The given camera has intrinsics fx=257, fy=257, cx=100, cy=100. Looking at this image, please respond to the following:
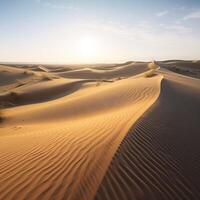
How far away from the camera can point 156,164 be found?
4359 millimetres

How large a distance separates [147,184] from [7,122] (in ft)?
28.5

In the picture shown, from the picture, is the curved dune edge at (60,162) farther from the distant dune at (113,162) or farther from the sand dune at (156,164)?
the sand dune at (156,164)

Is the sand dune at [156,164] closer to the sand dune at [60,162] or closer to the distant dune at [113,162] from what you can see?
the distant dune at [113,162]

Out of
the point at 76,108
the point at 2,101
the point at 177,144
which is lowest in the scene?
the point at 2,101

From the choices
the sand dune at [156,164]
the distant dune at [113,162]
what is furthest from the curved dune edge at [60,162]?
the sand dune at [156,164]

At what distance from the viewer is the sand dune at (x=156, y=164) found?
11.8 feet

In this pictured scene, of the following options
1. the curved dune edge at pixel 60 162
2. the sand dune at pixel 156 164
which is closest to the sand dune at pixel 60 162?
the curved dune edge at pixel 60 162

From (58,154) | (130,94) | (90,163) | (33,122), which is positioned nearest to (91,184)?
(90,163)

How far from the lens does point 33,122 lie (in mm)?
10586

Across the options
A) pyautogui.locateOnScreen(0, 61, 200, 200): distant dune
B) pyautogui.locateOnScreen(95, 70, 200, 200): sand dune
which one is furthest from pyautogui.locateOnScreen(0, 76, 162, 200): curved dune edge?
pyautogui.locateOnScreen(95, 70, 200, 200): sand dune

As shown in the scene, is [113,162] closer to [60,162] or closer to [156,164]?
[156,164]

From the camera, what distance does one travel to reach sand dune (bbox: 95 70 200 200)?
3605 millimetres

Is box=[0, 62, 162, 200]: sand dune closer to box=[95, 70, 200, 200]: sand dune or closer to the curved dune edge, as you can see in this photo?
the curved dune edge

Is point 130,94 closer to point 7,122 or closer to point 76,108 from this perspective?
point 76,108
